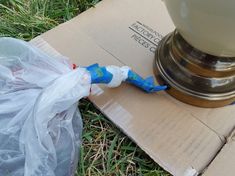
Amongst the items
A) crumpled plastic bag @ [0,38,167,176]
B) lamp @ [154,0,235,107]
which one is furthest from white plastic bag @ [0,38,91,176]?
lamp @ [154,0,235,107]

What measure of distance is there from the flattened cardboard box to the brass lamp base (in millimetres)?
34

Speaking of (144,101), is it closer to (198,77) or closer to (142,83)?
(142,83)

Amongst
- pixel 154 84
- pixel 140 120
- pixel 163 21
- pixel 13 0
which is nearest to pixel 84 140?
pixel 140 120

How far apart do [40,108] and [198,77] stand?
17.6 inches

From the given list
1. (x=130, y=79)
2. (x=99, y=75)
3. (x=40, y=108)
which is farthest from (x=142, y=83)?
(x=40, y=108)

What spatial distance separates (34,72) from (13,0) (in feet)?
1.74

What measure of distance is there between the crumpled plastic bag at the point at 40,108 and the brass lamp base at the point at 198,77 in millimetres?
147

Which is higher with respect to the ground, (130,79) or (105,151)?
(130,79)

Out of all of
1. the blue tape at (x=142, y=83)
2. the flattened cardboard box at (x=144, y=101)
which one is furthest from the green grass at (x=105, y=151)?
the blue tape at (x=142, y=83)

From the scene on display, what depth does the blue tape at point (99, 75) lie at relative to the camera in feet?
3.02

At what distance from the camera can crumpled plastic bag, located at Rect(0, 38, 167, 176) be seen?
79 centimetres

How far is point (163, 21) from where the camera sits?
1.21 metres

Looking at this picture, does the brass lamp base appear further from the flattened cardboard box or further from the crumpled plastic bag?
the crumpled plastic bag

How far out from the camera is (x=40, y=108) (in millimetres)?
813
